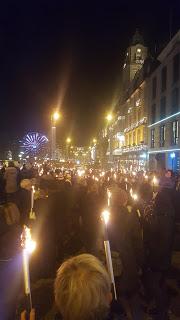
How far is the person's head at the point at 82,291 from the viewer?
8.00ft

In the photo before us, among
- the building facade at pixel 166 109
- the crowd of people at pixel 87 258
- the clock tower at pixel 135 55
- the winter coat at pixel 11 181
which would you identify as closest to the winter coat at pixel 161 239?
the crowd of people at pixel 87 258

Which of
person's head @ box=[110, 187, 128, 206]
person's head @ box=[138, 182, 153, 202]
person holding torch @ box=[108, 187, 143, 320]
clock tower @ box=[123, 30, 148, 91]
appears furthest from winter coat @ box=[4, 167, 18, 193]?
clock tower @ box=[123, 30, 148, 91]

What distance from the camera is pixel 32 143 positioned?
61188 mm

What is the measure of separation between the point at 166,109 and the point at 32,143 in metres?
24.8

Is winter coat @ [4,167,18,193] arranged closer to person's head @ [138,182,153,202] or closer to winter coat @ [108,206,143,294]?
person's head @ [138,182,153,202]

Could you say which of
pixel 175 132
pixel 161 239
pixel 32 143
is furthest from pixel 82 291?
pixel 32 143

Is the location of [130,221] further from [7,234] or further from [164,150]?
[164,150]

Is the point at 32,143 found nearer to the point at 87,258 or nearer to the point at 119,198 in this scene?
the point at 119,198

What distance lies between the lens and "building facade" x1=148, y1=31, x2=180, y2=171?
3900 centimetres

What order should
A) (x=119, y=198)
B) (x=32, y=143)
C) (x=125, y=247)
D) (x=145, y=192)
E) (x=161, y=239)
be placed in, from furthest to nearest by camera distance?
(x=32, y=143)
(x=145, y=192)
(x=161, y=239)
(x=119, y=198)
(x=125, y=247)

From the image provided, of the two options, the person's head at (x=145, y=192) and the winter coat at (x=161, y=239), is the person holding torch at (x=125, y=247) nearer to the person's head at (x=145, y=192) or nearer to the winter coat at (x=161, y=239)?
the winter coat at (x=161, y=239)

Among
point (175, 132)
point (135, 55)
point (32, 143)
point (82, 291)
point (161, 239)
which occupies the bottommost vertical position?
point (161, 239)

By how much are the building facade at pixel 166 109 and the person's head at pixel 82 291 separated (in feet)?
106

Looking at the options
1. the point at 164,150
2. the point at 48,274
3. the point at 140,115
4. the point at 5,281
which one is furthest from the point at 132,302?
the point at 140,115
